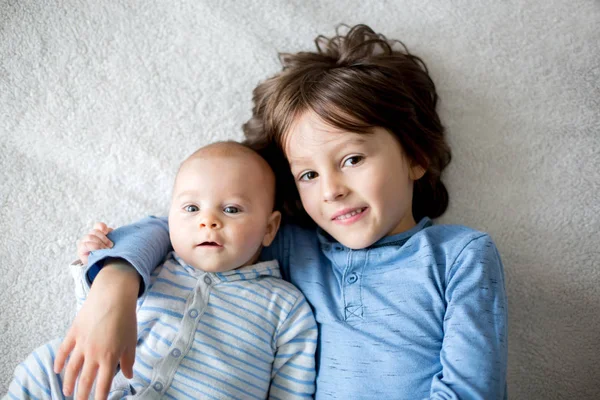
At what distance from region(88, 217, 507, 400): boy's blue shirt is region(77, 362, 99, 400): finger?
0.64 feet

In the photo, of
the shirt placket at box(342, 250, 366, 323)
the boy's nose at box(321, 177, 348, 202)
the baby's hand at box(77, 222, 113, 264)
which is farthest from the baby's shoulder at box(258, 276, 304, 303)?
the baby's hand at box(77, 222, 113, 264)

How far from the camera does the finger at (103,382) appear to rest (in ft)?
2.70

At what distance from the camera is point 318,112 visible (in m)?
1.05

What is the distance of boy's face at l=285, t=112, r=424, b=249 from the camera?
1.01 m

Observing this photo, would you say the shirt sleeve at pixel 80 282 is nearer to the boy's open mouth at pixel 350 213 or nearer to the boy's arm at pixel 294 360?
the boy's arm at pixel 294 360

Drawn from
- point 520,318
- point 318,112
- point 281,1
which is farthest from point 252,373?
point 281,1

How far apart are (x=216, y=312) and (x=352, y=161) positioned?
422 mm

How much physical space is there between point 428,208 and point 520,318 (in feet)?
1.13

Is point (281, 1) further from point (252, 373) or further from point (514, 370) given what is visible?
point (514, 370)

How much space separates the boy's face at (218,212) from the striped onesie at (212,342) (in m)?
0.06

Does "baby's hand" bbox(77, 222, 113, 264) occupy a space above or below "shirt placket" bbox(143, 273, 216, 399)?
above

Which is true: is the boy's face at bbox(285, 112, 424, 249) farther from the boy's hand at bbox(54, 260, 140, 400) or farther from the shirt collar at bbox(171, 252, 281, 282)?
the boy's hand at bbox(54, 260, 140, 400)

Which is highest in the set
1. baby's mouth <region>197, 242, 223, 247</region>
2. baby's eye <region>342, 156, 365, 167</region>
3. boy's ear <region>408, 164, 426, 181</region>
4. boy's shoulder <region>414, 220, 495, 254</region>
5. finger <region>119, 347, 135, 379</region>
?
baby's eye <region>342, 156, 365, 167</region>

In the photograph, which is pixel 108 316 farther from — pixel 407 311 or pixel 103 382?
pixel 407 311
